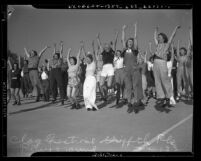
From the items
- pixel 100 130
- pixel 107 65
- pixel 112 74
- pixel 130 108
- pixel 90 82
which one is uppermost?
pixel 107 65

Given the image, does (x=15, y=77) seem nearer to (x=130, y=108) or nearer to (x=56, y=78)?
(x=56, y=78)

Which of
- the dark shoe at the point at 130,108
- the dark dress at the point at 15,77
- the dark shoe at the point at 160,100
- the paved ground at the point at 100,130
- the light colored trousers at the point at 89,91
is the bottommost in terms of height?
the paved ground at the point at 100,130

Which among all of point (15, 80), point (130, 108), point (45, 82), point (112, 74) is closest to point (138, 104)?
point (130, 108)

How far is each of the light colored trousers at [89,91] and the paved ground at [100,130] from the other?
114 millimetres

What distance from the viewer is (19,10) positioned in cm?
353

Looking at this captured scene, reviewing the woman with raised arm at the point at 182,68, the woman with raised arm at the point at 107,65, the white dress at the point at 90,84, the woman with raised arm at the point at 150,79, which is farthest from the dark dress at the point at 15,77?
the woman with raised arm at the point at 182,68

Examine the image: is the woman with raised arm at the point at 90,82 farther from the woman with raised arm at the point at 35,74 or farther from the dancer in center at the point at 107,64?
the woman with raised arm at the point at 35,74

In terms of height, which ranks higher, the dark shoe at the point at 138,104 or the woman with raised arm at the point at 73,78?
the woman with raised arm at the point at 73,78

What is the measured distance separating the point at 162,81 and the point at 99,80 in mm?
795

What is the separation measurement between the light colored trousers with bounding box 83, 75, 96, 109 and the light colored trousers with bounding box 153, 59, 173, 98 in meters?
0.80

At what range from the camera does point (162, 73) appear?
3.62 metres

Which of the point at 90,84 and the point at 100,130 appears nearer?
the point at 100,130

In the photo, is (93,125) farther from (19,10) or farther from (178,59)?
(19,10)

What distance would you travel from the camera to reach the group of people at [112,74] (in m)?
3.60
